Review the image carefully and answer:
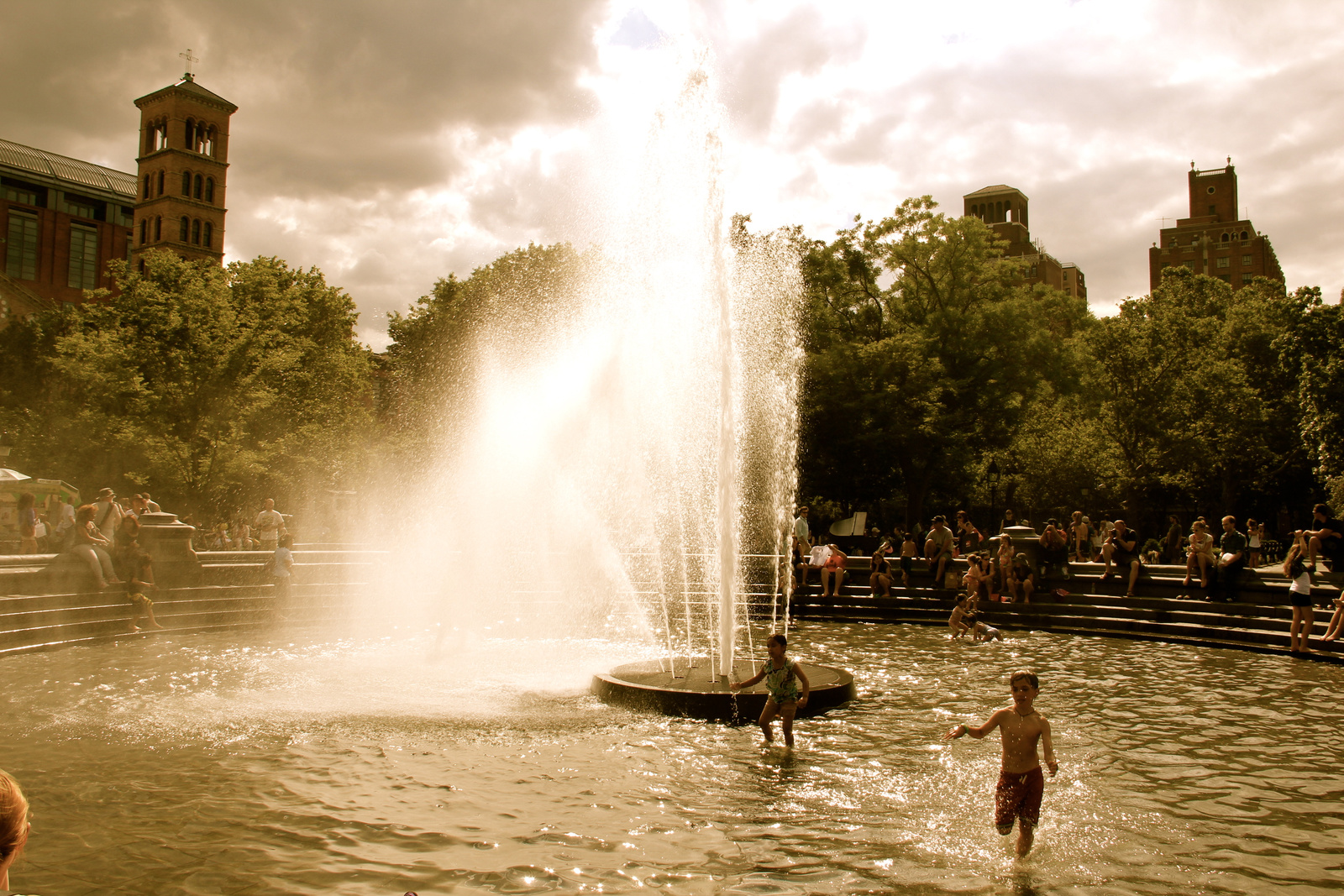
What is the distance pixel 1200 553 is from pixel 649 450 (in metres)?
20.2

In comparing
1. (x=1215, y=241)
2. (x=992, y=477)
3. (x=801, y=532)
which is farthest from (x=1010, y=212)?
(x=801, y=532)

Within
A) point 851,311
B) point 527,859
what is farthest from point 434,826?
point 851,311

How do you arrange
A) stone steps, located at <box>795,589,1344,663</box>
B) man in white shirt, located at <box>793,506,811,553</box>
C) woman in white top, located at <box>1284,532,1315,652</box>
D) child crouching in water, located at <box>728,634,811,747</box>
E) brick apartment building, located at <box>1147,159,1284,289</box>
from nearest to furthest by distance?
1. child crouching in water, located at <box>728,634,811,747</box>
2. woman in white top, located at <box>1284,532,1315,652</box>
3. stone steps, located at <box>795,589,1344,663</box>
4. man in white shirt, located at <box>793,506,811,553</box>
5. brick apartment building, located at <box>1147,159,1284,289</box>

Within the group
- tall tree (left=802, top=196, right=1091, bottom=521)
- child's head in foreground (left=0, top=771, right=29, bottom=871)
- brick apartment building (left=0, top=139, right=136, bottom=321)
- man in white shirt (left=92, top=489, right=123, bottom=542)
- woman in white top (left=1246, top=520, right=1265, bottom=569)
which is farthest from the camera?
brick apartment building (left=0, top=139, right=136, bottom=321)

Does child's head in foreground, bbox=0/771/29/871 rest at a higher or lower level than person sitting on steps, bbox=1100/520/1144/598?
lower

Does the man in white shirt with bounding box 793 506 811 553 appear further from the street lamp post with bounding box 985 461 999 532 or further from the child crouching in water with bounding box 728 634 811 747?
the street lamp post with bounding box 985 461 999 532

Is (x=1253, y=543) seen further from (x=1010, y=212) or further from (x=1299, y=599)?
(x=1010, y=212)

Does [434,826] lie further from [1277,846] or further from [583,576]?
[583,576]

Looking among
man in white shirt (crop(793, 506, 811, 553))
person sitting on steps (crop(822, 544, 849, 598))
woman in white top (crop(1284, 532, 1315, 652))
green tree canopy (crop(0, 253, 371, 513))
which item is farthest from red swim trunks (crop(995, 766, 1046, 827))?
green tree canopy (crop(0, 253, 371, 513))

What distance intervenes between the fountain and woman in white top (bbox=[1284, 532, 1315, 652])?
7511 mm

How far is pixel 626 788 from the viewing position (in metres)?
7.36

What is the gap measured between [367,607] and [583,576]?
7631 mm

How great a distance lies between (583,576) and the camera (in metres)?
26.7

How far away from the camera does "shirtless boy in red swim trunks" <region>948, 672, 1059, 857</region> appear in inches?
233
